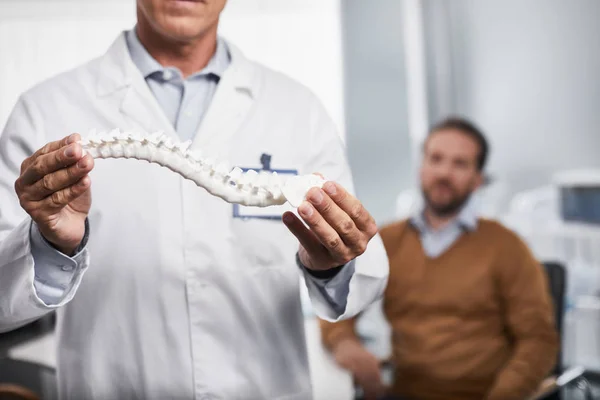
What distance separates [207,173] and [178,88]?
7.8 inches

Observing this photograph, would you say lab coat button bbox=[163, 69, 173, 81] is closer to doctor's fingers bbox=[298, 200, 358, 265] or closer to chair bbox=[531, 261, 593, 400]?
doctor's fingers bbox=[298, 200, 358, 265]

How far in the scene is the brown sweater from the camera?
4.51ft

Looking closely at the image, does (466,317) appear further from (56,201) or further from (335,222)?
(56,201)

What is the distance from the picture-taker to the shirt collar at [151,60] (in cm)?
80

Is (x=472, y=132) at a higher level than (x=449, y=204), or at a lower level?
higher

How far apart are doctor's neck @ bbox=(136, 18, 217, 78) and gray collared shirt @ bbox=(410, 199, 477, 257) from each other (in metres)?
0.79

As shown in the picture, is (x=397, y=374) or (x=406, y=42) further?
(x=406, y=42)

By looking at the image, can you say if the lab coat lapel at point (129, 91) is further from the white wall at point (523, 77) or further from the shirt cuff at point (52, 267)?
the white wall at point (523, 77)

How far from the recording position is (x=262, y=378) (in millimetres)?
817


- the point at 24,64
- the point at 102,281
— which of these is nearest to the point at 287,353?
the point at 102,281

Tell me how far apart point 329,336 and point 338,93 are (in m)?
0.55

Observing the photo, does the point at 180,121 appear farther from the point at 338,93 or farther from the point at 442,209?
the point at 442,209

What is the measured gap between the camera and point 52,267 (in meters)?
0.67

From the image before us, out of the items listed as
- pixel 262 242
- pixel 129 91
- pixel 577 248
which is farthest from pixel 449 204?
pixel 129 91
